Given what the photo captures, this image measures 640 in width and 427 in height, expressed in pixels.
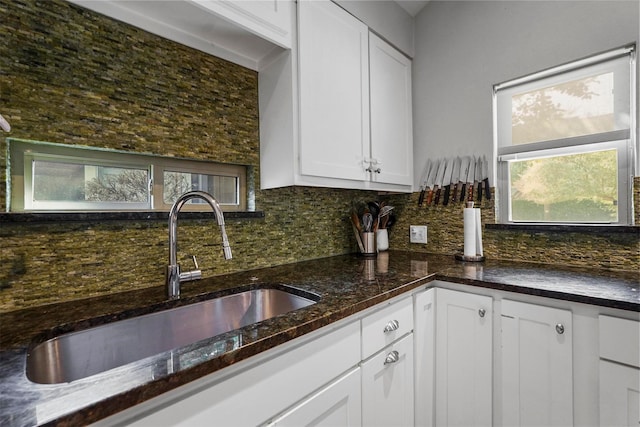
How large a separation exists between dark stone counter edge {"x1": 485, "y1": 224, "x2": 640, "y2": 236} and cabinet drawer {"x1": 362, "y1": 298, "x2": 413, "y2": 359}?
82 cm

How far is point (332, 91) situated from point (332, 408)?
129cm

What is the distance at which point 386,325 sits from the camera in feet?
3.70

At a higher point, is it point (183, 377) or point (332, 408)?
point (183, 377)

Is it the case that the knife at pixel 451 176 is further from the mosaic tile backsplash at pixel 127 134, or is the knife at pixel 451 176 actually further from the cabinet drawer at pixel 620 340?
the cabinet drawer at pixel 620 340

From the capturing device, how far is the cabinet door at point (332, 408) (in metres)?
0.81

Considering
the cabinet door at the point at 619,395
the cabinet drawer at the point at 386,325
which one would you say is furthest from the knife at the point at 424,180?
the cabinet door at the point at 619,395

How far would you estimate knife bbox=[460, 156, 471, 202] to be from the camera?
6.09ft

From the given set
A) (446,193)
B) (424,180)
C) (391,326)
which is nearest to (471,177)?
(446,193)

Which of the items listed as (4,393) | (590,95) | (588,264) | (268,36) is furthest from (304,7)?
(588,264)

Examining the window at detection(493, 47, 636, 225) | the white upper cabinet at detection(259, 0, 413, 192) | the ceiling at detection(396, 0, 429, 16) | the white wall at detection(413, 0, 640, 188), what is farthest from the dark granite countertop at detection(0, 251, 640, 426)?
the ceiling at detection(396, 0, 429, 16)

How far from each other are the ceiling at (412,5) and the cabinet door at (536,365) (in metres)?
1.84

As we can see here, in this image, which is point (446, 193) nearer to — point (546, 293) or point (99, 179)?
point (546, 293)

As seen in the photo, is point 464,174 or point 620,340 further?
point 464,174

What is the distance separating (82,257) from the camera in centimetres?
105
